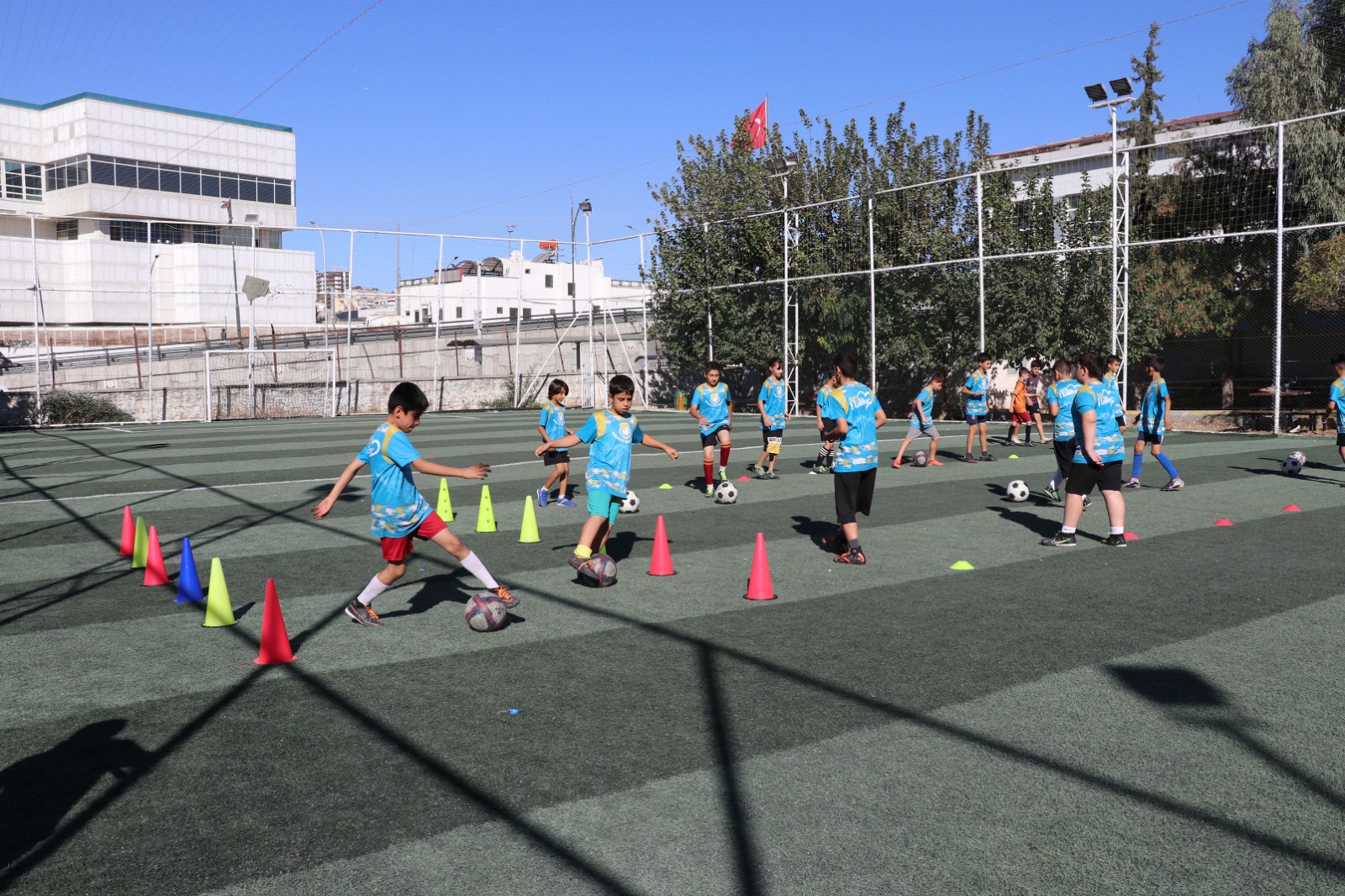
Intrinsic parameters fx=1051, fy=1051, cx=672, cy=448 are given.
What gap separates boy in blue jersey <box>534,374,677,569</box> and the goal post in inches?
1013

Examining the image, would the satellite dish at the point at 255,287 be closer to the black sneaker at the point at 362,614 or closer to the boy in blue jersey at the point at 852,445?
the boy in blue jersey at the point at 852,445

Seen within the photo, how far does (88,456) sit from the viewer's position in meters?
19.8

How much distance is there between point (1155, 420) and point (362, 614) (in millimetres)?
11518

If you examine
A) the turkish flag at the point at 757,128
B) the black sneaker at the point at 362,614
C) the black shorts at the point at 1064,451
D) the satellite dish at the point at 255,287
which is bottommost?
the black sneaker at the point at 362,614

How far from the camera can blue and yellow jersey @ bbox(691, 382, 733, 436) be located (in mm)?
14492

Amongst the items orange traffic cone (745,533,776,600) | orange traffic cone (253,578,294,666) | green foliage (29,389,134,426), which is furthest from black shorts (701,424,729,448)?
green foliage (29,389,134,426)

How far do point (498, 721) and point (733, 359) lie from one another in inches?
1117

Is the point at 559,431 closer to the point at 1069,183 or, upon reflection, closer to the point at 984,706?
the point at 984,706

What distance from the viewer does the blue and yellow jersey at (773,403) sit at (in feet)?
52.3

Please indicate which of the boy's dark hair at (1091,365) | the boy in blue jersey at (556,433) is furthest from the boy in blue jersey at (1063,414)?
the boy in blue jersey at (556,433)

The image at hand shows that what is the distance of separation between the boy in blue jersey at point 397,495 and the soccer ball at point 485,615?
0.65 ft

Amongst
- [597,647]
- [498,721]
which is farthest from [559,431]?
[498,721]

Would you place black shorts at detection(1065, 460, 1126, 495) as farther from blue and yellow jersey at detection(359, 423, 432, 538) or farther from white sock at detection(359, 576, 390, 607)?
white sock at detection(359, 576, 390, 607)

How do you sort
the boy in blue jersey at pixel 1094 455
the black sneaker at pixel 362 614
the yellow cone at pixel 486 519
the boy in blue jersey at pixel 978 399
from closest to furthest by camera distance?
the black sneaker at pixel 362 614 < the boy in blue jersey at pixel 1094 455 < the yellow cone at pixel 486 519 < the boy in blue jersey at pixel 978 399
